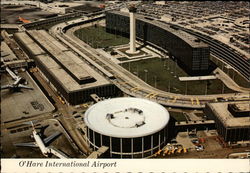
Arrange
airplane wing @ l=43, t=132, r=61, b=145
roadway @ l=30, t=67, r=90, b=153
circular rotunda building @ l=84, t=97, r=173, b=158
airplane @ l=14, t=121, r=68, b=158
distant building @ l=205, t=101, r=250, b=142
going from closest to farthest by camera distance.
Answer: airplane @ l=14, t=121, r=68, b=158 → circular rotunda building @ l=84, t=97, r=173, b=158 → airplane wing @ l=43, t=132, r=61, b=145 → distant building @ l=205, t=101, r=250, b=142 → roadway @ l=30, t=67, r=90, b=153

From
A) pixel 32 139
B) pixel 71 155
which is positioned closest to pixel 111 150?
pixel 71 155

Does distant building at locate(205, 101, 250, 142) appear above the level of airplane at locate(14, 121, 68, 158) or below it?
above

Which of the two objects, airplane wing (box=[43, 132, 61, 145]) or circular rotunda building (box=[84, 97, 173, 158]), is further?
airplane wing (box=[43, 132, 61, 145])

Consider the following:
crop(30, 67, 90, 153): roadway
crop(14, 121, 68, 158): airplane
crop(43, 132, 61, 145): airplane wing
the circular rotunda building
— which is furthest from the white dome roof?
crop(14, 121, 68, 158): airplane

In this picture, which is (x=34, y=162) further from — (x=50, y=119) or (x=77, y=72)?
(x=77, y=72)

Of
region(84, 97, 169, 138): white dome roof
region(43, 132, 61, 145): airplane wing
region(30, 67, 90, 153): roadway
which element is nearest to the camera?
region(84, 97, 169, 138): white dome roof

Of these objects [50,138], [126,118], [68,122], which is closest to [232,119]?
[126,118]

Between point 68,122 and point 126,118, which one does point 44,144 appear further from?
point 126,118

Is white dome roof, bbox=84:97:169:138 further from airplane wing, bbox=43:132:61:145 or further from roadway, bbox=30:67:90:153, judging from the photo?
airplane wing, bbox=43:132:61:145
